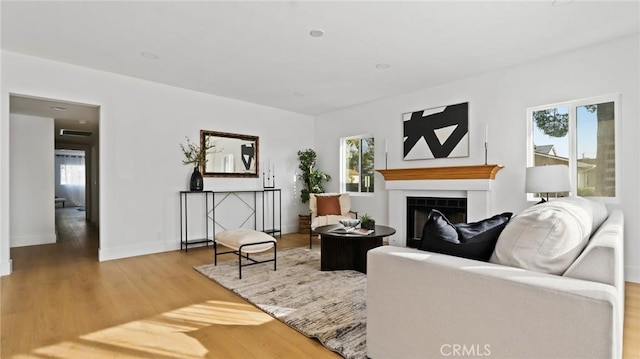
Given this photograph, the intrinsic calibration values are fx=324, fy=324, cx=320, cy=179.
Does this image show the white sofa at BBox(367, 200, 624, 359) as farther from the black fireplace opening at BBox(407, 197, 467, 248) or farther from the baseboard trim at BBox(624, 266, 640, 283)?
the black fireplace opening at BBox(407, 197, 467, 248)

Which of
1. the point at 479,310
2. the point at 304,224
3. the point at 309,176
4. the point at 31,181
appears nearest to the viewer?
the point at 479,310

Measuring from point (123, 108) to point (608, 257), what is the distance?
512cm

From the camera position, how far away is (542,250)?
1.35 m

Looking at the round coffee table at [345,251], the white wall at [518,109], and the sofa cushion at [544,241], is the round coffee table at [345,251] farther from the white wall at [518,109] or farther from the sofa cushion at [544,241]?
the sofa cushion at [544,241]

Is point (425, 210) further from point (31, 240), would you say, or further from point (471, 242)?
point (31, 240)

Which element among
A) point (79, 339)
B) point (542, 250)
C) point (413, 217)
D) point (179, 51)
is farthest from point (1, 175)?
point (413, 217)

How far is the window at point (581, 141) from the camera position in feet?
11.4

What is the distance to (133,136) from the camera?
4.52m

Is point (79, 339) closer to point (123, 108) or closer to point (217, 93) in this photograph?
point (123, 108)

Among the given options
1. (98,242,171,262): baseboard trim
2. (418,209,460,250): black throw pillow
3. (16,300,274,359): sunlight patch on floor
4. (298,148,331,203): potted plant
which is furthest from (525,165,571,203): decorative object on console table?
(98,242,171,262): baseboard trim

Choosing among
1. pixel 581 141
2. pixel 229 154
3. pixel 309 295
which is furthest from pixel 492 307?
pixel 229 154

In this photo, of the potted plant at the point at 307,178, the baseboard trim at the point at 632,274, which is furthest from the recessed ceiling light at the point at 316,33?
the baseboard trim at the point at 632,274

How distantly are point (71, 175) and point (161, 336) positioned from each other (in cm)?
1398
